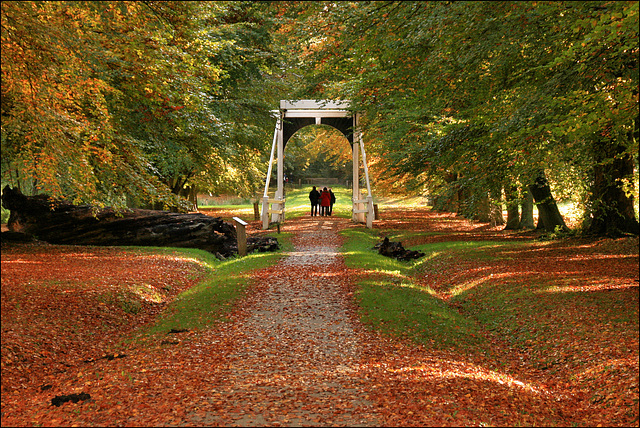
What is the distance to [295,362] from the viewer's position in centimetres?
630

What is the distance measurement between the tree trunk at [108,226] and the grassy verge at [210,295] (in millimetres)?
1395

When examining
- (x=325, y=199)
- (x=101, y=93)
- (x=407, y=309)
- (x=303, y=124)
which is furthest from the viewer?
(x=325, y=199)

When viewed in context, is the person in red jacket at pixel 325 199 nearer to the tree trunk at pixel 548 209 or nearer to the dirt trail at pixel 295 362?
the tree trunk at pixel 548 209

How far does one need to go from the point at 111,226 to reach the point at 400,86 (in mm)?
8832

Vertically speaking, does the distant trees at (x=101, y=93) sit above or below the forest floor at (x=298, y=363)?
above

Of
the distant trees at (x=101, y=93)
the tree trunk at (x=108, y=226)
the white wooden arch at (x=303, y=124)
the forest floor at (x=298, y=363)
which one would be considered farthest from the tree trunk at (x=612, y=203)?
the distant trees at (x=101, y=93)

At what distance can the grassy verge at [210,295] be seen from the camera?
7984mm

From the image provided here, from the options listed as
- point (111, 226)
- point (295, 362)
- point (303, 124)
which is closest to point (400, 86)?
point (295, 362)

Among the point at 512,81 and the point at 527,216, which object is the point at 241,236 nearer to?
the point at 512,81

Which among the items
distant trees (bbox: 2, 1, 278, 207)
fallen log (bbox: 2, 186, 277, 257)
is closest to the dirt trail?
distant trees (bbox: 2, 1, 278, 207)

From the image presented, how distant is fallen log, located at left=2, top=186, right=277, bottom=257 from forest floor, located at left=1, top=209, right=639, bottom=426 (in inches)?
191

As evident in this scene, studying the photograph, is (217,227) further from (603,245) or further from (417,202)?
(417,202)

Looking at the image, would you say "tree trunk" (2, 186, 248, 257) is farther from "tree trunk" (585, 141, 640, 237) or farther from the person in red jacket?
the person in red jacket

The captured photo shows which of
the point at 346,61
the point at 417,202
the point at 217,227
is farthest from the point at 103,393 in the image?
the point at 417,202
